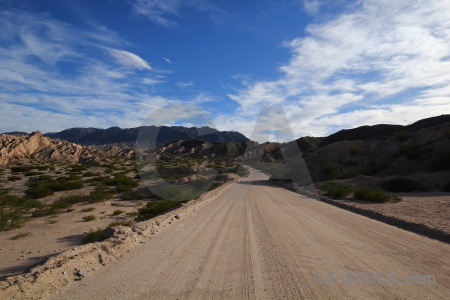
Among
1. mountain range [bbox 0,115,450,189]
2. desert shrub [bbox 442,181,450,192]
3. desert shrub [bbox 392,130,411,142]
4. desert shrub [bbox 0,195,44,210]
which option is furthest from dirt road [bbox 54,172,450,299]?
desert shrub [bbox 392,130,411,142]

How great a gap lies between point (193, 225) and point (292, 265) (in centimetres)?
528

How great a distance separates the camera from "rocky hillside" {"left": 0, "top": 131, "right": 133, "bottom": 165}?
5831 centimetres

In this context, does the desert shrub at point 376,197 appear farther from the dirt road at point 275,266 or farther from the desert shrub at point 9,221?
the desert shrub at point 9,221

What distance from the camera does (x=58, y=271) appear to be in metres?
5.74

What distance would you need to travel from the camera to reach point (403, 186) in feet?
77.8

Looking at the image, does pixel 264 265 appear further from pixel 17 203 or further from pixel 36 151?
pixel 36 151

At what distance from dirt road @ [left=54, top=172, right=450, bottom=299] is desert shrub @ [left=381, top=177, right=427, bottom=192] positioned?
15.5m

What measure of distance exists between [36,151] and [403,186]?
72.8 metres

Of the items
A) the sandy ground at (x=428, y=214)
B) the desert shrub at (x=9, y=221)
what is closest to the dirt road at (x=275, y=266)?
the sandy ground at (x=428, y=214)

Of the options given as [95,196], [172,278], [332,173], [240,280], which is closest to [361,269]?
[240,280]

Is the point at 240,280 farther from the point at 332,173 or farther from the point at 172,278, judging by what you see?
the point at 332,173

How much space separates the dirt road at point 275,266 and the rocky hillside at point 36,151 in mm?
60005

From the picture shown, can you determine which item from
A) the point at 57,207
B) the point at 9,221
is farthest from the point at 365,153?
the point at 9,221

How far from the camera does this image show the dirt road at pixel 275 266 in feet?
16.5
